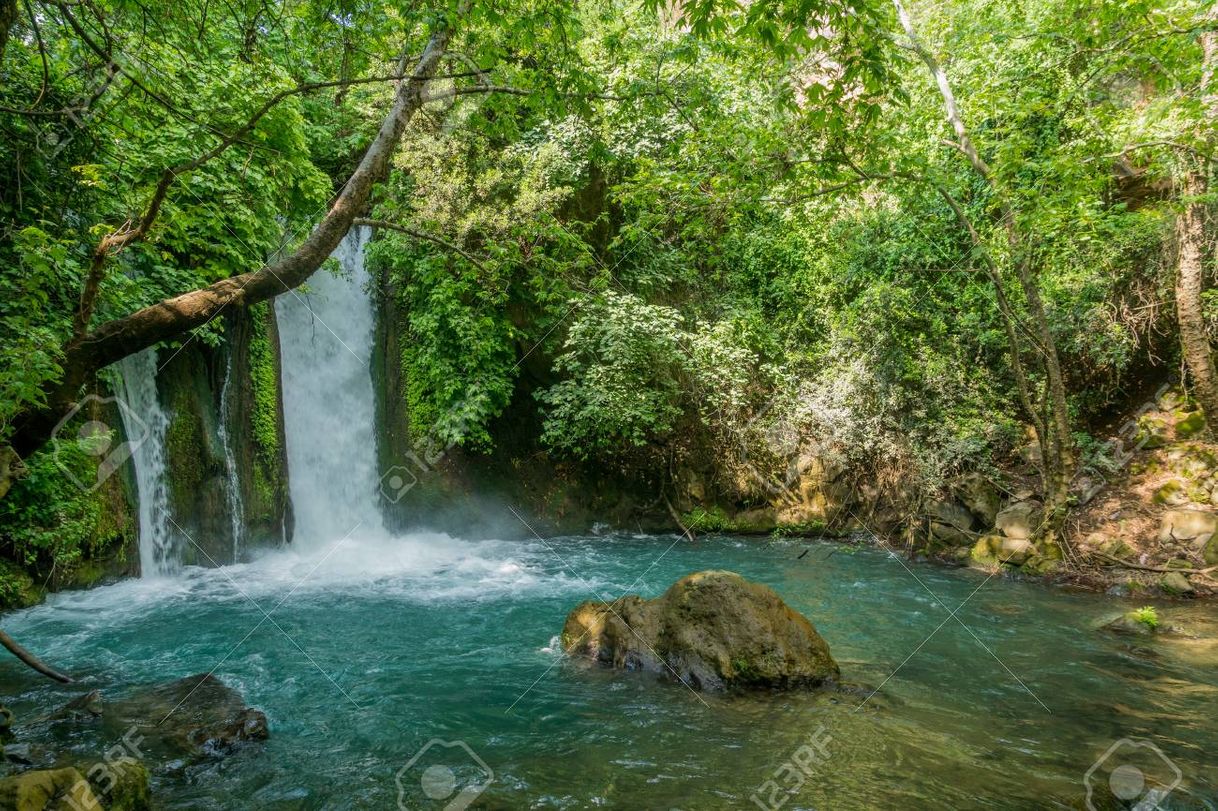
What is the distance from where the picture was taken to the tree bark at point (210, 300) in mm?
4586

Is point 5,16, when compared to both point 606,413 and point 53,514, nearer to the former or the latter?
point 53,514

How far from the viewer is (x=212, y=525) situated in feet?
33.7

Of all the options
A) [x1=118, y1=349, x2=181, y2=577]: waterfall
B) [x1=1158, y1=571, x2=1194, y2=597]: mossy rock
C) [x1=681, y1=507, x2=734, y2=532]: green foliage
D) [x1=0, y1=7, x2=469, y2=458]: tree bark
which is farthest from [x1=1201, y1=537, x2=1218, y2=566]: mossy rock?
[x1=118, y1=349, x2=181, y2=577]: waterfall

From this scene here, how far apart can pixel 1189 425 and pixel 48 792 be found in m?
14.2

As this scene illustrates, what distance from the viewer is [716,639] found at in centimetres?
584

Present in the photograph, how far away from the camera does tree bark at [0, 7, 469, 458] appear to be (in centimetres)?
459

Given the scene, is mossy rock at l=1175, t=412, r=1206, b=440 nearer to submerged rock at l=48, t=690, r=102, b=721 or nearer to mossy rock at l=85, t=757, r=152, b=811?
mossy rock at l=85, t=757, r=152, b=811

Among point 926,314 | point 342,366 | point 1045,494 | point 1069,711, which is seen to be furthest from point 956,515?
point 342,366

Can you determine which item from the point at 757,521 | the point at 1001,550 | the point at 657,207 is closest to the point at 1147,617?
the point at 1001,550

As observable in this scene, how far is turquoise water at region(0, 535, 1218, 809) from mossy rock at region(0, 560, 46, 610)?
0.27 m

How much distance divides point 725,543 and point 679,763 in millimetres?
9005

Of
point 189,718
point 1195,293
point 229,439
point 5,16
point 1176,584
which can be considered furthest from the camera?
point 229,439

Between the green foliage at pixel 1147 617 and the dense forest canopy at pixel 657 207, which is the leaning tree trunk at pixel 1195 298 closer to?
the dense forest canopy at pixel 657 207

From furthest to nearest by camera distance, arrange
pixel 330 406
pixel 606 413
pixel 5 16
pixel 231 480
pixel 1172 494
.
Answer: pixel 330 406, pixel 606 413, pixel 231 480, pixel 1172 494, pixel 5 16
